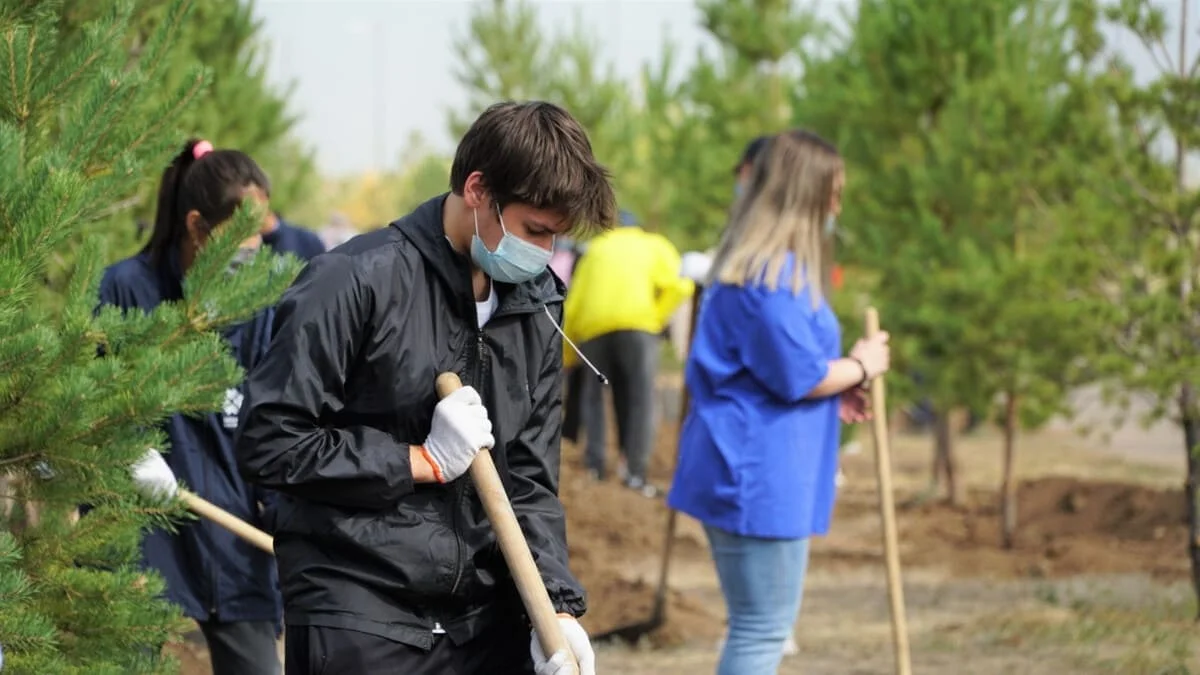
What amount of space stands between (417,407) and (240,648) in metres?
1.40

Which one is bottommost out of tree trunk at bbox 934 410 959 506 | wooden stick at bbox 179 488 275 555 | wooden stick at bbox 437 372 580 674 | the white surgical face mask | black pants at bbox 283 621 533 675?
tree trunk at bbox 934 410 959 506

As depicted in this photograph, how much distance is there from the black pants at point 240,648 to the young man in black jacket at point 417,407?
1160 millimetres

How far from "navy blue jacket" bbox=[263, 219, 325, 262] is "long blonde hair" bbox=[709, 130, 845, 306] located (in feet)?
4.39

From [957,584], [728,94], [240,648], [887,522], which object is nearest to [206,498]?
[240,648]

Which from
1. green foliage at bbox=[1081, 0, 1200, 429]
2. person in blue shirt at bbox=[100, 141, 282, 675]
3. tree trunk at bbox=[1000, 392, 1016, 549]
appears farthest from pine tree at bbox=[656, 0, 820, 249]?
person in blue shirt at bbox=[100, 141, 282, 675]

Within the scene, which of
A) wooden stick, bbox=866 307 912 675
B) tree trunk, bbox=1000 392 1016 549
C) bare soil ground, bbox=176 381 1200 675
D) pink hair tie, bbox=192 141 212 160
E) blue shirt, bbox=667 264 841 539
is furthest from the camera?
tree trunk, bbox=1000 392 1016 549

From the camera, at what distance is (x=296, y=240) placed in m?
5.08

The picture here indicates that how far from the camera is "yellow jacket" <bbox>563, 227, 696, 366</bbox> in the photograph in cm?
1016

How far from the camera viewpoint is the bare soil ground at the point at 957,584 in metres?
6.40

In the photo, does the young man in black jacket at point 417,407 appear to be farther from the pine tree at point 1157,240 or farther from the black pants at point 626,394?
the black pants at point 626,394

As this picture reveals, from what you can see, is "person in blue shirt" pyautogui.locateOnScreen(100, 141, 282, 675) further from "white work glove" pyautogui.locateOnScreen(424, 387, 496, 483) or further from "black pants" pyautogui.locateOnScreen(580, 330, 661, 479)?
"black pants" pyautogui.locateOnScreen(580, 330, 661, 479)

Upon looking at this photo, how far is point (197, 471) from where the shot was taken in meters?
3.88

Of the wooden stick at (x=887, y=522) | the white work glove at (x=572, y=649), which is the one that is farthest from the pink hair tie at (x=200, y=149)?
the wooden stick at (x=887, y=522)

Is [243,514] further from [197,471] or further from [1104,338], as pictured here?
[1104,338]
